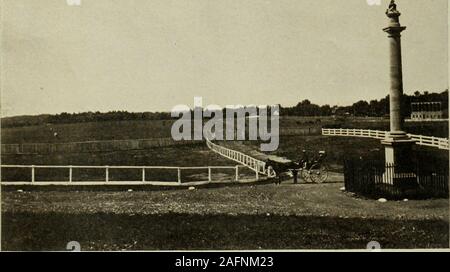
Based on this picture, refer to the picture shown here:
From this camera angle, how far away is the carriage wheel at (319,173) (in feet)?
31.9

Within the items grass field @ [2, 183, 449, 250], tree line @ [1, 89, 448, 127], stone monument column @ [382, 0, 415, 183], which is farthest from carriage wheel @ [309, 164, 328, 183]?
stone monument column @ [382, 0, 415, 183]

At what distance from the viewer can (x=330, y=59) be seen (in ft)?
30.8

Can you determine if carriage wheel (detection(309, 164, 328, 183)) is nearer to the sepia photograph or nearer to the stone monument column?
the sepia photograph

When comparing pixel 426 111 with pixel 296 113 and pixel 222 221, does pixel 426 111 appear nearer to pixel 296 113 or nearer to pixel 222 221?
pixel 296 113

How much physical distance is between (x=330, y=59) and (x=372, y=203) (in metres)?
3.45

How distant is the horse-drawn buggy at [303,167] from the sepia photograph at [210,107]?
0.12ft

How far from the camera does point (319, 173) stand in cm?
977

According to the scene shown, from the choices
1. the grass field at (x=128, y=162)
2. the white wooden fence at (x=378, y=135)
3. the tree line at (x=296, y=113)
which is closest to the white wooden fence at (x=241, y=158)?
the grass field at (x=128, y=162)

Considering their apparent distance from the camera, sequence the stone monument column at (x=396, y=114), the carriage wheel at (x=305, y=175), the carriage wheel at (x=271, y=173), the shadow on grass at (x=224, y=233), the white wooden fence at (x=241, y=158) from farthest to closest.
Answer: the carriage wheel at (x=305, y=175) < the carriage wheel at (x=271, y=173) < the white wooden fence at (x=241, y=158) < the stone monument column at (x=396, y=114) < the shadow on grass at (x=224, y=233)

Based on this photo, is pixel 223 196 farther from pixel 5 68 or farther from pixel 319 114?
pixel 5 68

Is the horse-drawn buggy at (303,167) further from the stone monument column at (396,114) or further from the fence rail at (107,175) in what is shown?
the stone monument column at (396,114)

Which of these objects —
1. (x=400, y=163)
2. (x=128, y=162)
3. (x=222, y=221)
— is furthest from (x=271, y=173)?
(x=128, y=162)

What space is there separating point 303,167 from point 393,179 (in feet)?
6.86

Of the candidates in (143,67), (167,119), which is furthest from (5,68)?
(167,119)
